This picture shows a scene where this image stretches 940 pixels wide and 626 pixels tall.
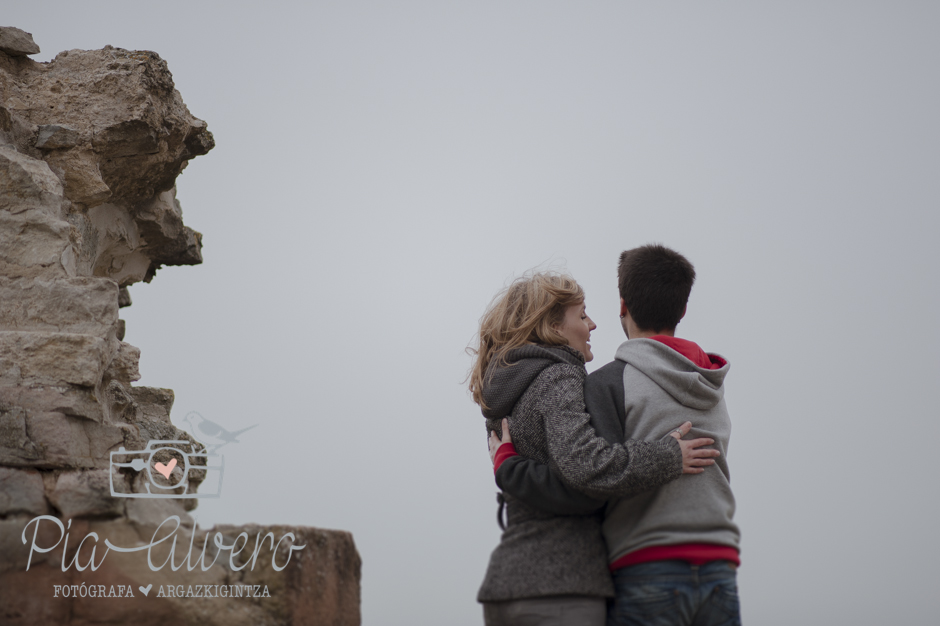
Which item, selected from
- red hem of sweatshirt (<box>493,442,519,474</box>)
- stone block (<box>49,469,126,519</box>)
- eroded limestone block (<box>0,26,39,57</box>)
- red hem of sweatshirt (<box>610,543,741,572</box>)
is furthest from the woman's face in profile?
eroded limestone block (<box>0,26,39,57</box>)

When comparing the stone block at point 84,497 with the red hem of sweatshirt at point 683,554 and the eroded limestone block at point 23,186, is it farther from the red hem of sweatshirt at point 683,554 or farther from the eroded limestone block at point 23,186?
the red hem of sweatshirt at point 683,554

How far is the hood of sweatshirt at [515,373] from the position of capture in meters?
2.17

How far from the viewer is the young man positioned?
6.35 ft

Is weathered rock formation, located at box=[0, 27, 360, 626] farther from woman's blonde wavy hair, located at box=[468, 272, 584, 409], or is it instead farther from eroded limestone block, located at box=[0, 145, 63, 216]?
woman's blonde wavy hair, located at box=[468, 272, 584, 409]

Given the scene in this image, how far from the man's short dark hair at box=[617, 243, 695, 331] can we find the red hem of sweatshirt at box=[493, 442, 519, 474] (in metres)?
0.57

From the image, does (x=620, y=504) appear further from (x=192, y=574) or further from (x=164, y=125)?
(x=164, y=125)

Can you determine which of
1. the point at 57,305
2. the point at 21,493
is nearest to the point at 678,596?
the point at 21,493

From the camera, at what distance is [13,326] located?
8.52 ft

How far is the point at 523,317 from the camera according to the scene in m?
2.34

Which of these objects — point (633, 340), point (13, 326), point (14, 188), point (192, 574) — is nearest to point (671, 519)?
point (633, 340)

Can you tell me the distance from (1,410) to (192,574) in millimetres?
869

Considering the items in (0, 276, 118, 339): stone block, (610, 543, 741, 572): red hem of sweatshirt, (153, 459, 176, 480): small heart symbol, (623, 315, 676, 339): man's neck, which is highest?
(0, 276, 118, 339): stone block

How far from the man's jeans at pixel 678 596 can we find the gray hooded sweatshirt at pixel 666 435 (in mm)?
69

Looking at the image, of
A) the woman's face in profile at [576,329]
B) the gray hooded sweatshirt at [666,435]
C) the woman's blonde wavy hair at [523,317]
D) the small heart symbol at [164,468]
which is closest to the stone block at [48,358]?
the small heart symbol at [164,468]
